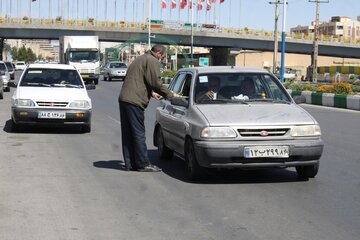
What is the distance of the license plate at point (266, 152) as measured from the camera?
23.7ft

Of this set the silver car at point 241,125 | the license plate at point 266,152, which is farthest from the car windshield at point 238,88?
the license plate at point 266,152

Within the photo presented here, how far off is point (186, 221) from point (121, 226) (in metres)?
0.63

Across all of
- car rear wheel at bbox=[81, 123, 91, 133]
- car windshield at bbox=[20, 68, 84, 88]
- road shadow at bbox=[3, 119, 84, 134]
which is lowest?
road shadow at bbox=[3, 119, 84, 134]

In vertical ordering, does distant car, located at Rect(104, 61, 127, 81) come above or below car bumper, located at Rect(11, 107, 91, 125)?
below

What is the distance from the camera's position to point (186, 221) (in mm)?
5625

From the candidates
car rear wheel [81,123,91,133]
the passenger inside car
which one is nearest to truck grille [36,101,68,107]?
car rear wheel [81,123,91,133]

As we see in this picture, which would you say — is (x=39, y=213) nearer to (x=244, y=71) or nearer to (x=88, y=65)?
(x=244, y=71)

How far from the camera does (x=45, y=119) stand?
42.5 ft

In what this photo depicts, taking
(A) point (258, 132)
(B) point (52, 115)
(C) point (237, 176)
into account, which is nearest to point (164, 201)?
(A) point (258, 132)

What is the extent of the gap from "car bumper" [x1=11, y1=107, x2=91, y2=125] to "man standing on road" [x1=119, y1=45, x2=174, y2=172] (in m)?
4.93

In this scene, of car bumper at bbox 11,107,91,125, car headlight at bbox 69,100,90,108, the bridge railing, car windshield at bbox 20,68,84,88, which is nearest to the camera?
car bumper at bbox 11,107,91,125

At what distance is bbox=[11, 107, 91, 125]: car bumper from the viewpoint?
12773mm

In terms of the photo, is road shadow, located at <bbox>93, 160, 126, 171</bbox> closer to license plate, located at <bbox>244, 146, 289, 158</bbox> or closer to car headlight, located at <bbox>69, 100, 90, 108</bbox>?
license plate, located at <bbox>244, 146, 289, 158</bbox>

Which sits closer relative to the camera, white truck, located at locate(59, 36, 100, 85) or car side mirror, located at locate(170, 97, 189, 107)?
car side mirror, located at locate(170, 97, 189, 107)
